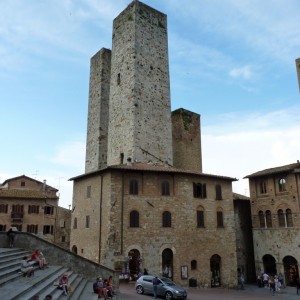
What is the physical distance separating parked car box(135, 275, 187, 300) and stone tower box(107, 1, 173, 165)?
1222cm

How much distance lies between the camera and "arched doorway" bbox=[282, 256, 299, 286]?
96.9ft

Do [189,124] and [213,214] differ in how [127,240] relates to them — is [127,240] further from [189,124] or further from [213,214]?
[189,124]

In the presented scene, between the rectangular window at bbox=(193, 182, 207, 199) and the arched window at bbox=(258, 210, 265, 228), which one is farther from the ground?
the rectangular window at bbox=(193, 182, 207, 199)

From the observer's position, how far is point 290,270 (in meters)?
30.0

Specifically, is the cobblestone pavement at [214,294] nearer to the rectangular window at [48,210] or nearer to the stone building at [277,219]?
the stone building at [277,219]

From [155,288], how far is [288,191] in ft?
56.9

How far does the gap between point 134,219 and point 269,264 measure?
50.9ft

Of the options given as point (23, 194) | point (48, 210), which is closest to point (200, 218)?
point (48, 210)

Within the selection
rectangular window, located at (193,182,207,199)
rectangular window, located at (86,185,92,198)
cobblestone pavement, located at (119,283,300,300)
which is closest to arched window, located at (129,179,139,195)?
rectangular window, located at (86,185,92,198)

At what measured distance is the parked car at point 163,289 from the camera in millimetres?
19188

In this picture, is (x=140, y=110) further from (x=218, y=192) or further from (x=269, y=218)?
(x=269, y=218)

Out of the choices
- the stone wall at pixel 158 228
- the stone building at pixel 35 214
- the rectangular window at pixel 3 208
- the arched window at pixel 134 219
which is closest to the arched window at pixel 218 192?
the stone wall at pixel 158 228

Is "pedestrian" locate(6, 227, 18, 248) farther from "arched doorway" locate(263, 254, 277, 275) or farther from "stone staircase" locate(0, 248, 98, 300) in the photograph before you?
"arched doorway" locate(263, 254, 277, 275)

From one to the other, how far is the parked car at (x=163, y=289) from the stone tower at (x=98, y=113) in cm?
1780
